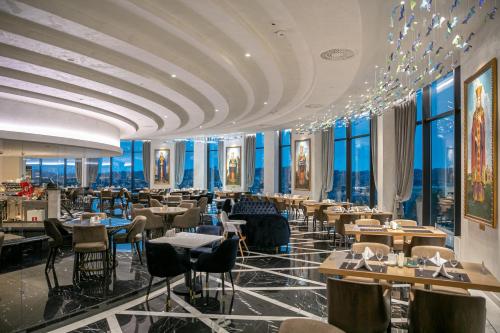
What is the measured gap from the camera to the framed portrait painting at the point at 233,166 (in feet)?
59.7

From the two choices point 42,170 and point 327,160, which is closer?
point 42,170

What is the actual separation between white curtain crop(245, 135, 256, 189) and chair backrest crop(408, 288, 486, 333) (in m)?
15.1

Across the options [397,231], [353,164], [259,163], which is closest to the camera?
[397,231]

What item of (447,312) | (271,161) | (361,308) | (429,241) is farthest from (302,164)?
(447,312)

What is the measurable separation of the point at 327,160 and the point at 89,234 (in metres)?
9.52

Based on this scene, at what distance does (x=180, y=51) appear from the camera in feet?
19.0

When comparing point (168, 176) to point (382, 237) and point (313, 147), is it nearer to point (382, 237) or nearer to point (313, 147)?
point (313, 147)

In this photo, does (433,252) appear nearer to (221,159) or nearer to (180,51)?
(180,51)

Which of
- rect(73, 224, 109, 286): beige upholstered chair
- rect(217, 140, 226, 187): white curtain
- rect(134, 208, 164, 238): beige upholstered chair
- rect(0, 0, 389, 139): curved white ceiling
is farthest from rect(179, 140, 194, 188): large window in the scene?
rect(73, 224, 109, 286): beige upholstered chair

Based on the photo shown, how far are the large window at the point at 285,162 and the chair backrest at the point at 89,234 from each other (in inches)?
442

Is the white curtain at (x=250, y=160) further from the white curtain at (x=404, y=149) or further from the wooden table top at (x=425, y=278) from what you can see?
the wooden table top at (x=425, y=278)

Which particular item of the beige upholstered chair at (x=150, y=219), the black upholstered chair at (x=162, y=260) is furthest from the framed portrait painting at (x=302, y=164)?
the black upholstered chair at (x=162, y=260)

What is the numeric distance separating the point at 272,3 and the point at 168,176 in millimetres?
16436

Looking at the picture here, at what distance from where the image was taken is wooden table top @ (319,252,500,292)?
290 centimetres
